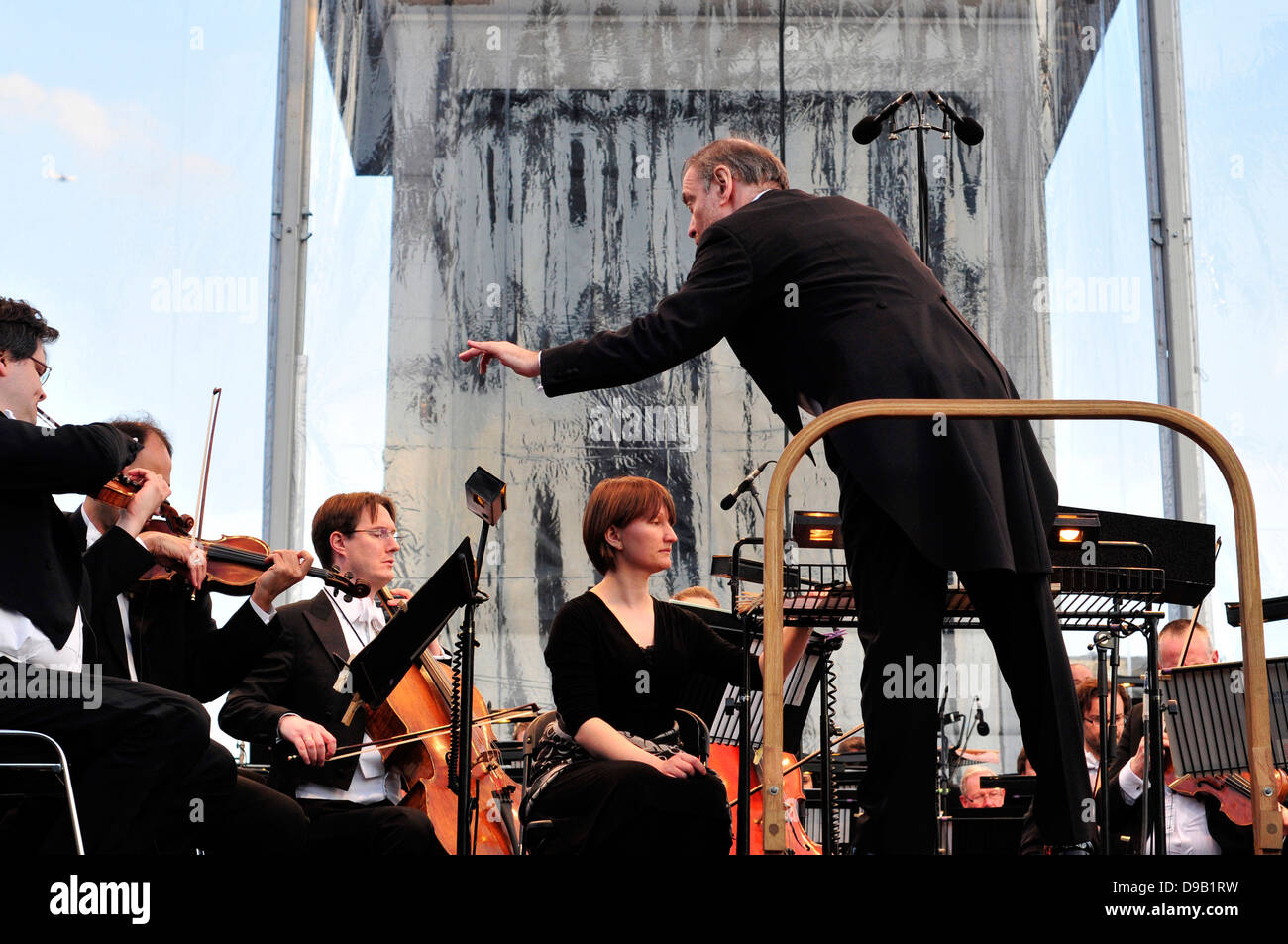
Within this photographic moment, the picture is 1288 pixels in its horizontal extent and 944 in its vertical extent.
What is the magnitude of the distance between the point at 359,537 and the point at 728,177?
1.50 m

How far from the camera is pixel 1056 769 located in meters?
2.05

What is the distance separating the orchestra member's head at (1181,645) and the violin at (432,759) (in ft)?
8.91

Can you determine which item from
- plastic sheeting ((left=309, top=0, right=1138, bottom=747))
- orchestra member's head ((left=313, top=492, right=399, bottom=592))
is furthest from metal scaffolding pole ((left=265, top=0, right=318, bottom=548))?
orchestra member's head ((left=313, top=492, right=399, bottom=592))

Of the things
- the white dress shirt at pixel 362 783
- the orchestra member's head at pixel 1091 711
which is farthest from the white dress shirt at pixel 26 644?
the orchestra member's head at pixel 1091 711

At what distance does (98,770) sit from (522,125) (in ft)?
15.7

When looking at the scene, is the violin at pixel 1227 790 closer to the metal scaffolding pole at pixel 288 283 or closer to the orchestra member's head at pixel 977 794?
the orchestra member's head at pixel 977 794

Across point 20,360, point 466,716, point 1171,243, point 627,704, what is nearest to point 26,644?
point 20,360

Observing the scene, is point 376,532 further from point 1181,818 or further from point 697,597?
point 1181,818

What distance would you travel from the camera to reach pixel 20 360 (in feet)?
8.74

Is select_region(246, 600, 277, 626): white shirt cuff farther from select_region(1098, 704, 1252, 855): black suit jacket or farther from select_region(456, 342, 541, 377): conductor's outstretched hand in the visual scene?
select_region(1098, 704, 1252, 855): black suit jacket

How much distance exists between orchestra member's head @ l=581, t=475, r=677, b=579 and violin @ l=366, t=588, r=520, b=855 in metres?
0.48
